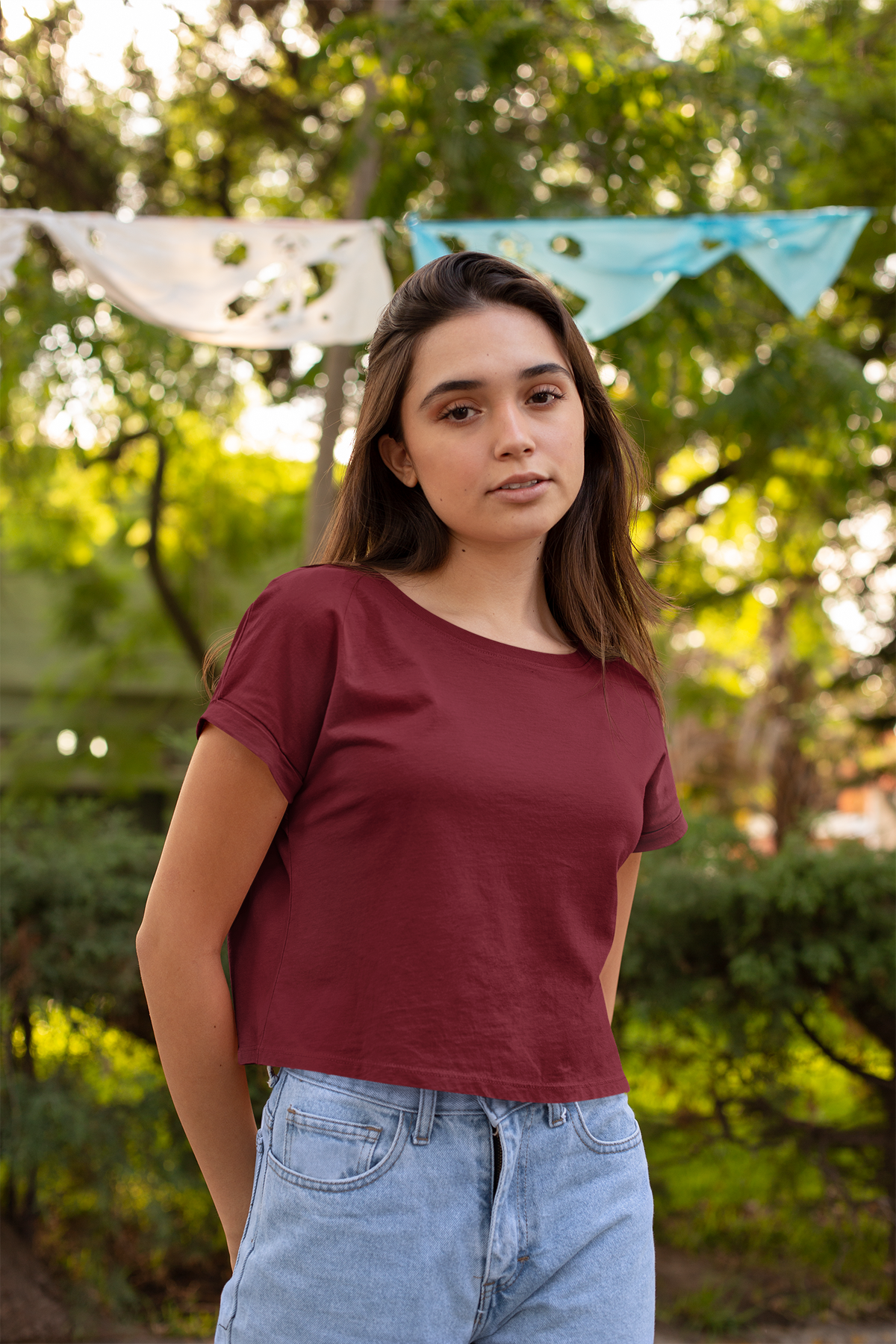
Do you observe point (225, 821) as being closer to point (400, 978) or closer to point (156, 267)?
point (400, 978)

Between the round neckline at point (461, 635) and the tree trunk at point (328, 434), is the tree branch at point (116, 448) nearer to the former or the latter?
the tree trunk at point (328, 434)

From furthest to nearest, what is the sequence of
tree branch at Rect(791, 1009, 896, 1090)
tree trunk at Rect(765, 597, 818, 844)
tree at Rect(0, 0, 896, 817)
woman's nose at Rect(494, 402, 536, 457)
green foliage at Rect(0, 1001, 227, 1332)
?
tree trunk at Rect(765, 597, 818, 844) < tree at Rect(0, 0, 896, 817) < tree branch at Rect(791, 1009, 896, 1090) < green foliage at Rect(0, 1001, 227, 1332) < woman's nose at Rect(494, 402, 536, 457)

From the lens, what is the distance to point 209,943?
1.30 metres

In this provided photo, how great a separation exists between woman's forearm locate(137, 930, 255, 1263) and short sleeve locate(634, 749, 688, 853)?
2.01 feet

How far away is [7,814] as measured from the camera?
12.9ft

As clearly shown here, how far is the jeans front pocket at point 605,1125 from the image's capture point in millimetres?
1283

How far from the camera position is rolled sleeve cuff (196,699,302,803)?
1.22m

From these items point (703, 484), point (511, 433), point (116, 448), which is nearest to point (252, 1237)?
point (511, 433)

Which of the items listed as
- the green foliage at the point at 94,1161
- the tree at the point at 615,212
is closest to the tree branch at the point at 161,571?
the tree at the point at 615,212

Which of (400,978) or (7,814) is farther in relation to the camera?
(7,814)

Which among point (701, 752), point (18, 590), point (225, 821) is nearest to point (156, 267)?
point (225, 821)

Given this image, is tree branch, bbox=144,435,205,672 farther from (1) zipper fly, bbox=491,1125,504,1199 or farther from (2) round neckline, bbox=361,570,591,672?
(1) zipper fly, bbox=491,1125,504,1199

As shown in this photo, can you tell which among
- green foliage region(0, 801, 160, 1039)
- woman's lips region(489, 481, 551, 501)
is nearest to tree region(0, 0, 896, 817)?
woman's lips region(489, 481, 551, 501)

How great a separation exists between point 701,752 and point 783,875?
660cm
